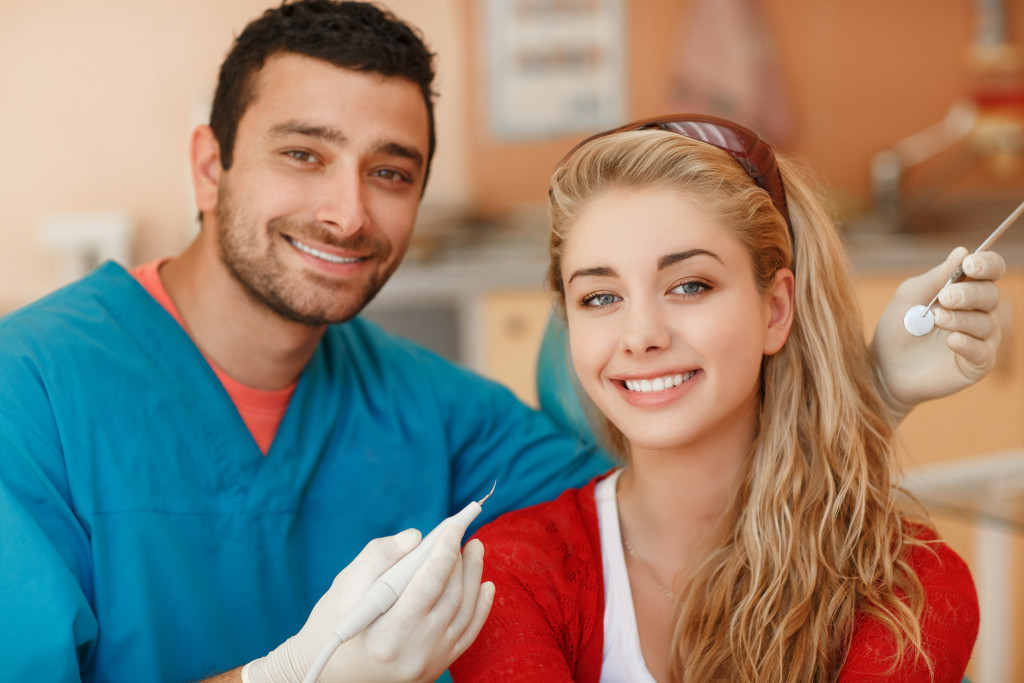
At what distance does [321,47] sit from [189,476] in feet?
1.98

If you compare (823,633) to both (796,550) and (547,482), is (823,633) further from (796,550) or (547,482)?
(547,482)

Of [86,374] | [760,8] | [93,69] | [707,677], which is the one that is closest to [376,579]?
[707,677]

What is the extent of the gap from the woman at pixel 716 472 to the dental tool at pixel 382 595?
17cm

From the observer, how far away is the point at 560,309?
124cm

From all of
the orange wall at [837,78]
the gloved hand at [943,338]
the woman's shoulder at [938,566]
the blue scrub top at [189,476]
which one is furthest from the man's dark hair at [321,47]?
the orange wall at [837,78]

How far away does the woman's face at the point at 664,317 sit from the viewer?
1.02 m

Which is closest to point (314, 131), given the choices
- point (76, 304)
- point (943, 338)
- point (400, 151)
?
point (400, 151)

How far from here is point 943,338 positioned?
120 cm

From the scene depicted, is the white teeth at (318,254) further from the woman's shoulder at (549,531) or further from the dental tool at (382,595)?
the dental tool at (382,595)

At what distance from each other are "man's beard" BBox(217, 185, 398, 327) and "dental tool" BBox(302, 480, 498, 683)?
0.55m

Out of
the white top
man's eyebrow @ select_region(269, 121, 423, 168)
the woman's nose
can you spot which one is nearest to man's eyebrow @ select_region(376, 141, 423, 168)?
man's eyebrow @ select_region(269, 121, 423, 168)

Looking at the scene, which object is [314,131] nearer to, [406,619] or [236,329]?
[236,329]

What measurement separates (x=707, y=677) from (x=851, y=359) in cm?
42

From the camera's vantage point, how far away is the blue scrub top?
42.5 inches
